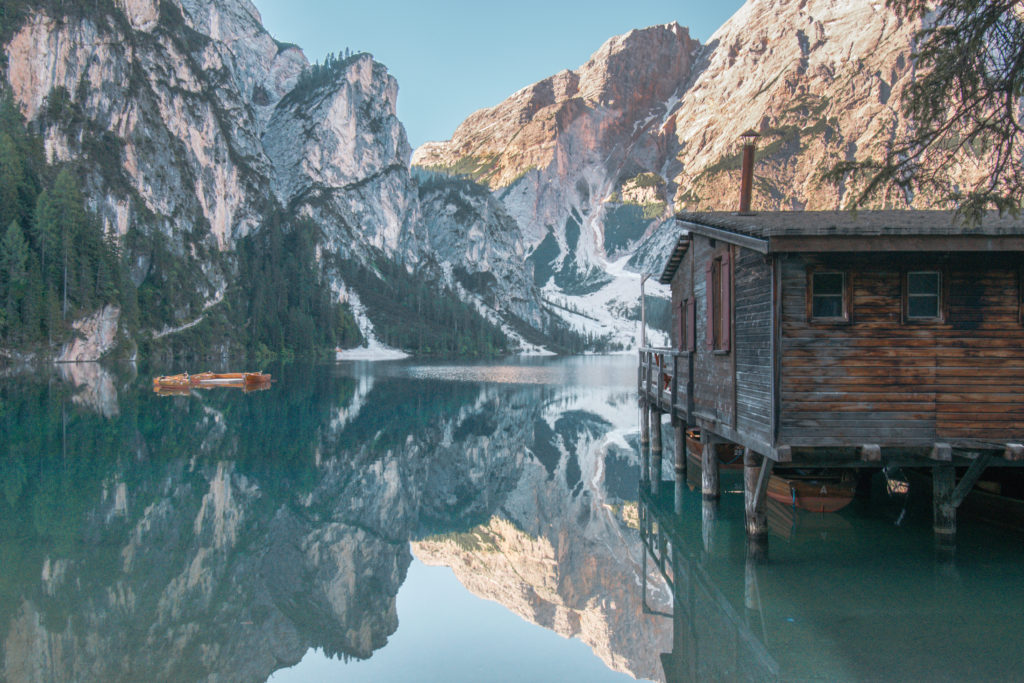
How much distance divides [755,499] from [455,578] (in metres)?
6.69

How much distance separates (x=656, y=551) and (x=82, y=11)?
153 m

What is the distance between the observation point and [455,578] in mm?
14977

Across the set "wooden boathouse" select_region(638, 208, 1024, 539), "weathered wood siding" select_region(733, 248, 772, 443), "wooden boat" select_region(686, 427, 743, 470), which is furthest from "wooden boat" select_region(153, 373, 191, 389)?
"wooden boathouse" select_region(638, 208, 1024, 539)

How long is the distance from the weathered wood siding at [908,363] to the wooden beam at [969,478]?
526mm

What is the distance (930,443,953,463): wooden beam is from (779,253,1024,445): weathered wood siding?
0.86 feet

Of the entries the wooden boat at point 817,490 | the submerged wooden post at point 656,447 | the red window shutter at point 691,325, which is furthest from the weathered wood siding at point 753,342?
the submerged wooden post at point 656,447

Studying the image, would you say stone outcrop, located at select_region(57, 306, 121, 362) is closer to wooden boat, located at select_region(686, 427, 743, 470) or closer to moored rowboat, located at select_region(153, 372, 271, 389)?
moored rowboat, located at select_region(153, 372, 271, 389)

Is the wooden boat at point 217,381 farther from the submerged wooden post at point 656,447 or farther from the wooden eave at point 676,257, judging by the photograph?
the wooden eave at point 676,257

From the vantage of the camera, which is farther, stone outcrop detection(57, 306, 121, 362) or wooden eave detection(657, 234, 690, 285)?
stone outcrop detection(57, 306, 121, 362)

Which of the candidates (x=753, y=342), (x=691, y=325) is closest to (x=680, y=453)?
(x=691, y=325)

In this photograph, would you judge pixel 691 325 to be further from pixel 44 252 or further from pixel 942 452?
pixel 44 252

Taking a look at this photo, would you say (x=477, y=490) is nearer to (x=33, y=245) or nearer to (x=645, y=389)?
(x=645, y=389)

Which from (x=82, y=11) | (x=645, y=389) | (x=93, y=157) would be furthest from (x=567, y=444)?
(x=82, y=11)

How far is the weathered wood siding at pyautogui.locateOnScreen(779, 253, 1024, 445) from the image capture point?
43.3 feet
